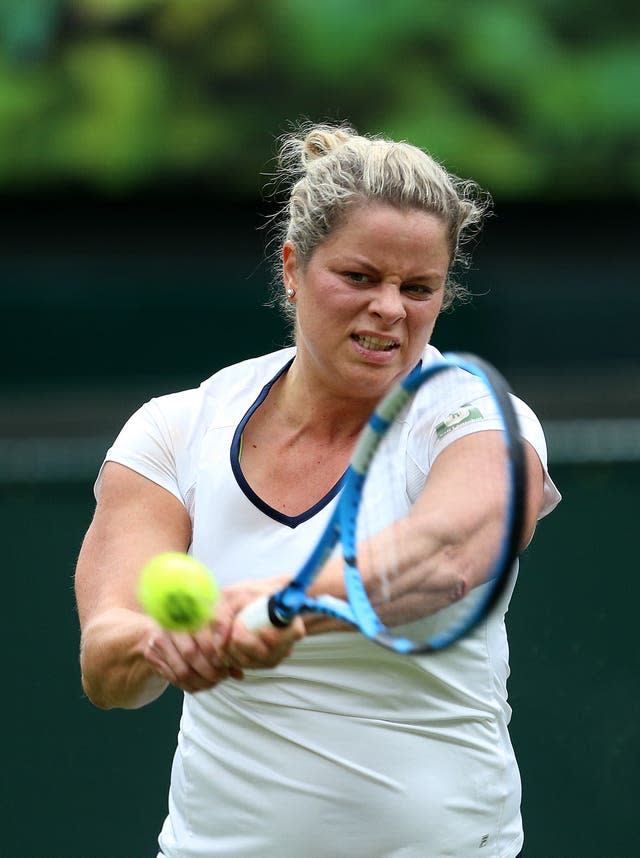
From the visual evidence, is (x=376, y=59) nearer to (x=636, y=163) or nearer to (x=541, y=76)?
(x=541, y=76)

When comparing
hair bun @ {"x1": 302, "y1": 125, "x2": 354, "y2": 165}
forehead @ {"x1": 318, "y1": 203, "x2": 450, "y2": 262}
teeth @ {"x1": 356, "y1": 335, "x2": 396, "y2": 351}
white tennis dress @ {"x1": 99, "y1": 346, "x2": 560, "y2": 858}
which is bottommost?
white tennis dress @ {"x1": 99, "y1": 346, "x2": 560, "y2": 858}

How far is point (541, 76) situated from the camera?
615 centimetres

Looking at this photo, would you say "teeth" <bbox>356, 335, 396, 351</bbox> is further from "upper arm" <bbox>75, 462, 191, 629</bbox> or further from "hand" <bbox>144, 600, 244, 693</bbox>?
"hand" <bbox>144, 600, 244, 693</bbox>

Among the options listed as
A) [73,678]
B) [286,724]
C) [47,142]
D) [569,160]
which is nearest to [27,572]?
[73,678]

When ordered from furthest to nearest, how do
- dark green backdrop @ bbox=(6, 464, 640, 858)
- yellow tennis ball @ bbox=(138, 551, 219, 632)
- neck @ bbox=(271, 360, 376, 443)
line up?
1. dark green backdrop @ bbox=(6, 464, 640, 858)
2. neck @ bbox=(271, 360, 376, 443)
3. yellow tennis ball @ bbox=(138, 551, 219, 632)

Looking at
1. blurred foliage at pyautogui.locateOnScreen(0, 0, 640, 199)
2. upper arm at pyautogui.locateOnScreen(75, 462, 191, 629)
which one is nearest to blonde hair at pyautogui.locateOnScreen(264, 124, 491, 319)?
upper arm at pyautogui.locateOnScreen(75, 462, 191, 629)

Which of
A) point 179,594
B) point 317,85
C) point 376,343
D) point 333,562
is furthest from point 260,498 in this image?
point 317,85

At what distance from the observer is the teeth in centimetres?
226

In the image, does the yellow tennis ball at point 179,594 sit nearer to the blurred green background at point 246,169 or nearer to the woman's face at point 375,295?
the woman's face at point 375,295

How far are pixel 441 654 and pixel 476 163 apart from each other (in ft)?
14.0

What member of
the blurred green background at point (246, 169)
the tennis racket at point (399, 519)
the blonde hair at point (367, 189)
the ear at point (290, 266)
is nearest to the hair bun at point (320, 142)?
the blonde hair at point (367, 189)

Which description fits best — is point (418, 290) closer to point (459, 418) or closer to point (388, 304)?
point (388, 304)

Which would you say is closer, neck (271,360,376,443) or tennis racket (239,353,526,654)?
tennis racket (239,353,526,654)

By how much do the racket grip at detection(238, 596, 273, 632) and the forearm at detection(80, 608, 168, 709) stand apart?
0.17 metres
